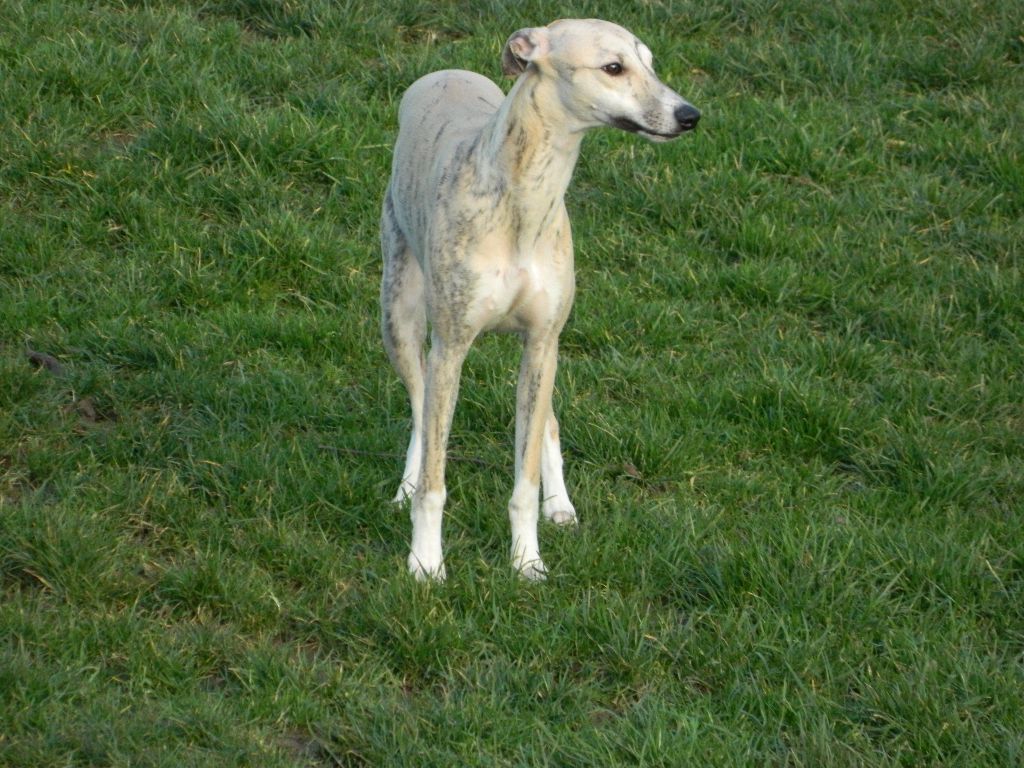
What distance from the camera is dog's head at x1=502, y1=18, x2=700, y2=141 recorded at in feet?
14.5

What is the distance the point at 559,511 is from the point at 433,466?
66cm

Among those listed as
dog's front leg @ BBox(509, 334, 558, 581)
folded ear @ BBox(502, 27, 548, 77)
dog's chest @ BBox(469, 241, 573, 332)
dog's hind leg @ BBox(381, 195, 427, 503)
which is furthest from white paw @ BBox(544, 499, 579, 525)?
folded ear @ BBox(502, 27, 548, 77)

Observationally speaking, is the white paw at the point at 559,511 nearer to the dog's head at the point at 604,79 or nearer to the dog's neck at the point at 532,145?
the dog's neck at the point at 532,145

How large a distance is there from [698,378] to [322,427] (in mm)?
1553

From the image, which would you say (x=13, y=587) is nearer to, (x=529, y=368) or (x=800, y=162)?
(x=529, y=368)

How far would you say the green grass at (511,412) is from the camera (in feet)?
14.3

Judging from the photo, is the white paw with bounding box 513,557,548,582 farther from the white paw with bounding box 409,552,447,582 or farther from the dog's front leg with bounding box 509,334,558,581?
the white paw with bounding box 409,552,447,582

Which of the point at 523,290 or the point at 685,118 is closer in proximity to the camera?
the point at 685,118

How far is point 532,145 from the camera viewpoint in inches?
182

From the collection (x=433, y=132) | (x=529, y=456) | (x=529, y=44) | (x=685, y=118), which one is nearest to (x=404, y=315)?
(x=433, y=132)

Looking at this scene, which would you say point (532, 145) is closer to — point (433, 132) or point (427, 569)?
point (433, 132)

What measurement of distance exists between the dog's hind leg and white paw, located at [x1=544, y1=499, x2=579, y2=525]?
1.58 ft

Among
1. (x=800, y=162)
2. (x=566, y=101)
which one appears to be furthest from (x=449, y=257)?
(x=800, y=162)

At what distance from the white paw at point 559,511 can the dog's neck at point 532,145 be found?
122cm
